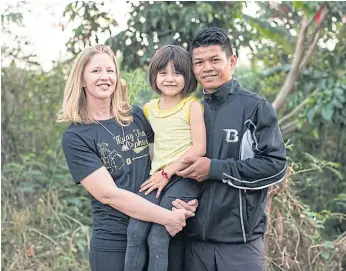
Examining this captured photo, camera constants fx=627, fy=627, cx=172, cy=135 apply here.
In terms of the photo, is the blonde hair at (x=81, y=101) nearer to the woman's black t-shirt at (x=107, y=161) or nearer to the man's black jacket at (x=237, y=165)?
the woman's black t-shirt at (x=107, y=161)

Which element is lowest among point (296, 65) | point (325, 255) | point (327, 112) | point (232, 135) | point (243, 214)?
point (325, 255)

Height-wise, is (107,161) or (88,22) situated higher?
(88,22)

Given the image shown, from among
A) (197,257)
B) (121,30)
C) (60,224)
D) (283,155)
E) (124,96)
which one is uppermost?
(121,30)

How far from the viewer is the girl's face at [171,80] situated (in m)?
3.01

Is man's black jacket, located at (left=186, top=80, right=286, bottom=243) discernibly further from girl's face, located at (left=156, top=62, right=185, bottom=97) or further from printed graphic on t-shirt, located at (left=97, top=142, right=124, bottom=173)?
printed graphic on t-shirt, located at (left=97, top=142, right=124, bottom=173)

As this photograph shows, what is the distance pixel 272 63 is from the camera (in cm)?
812

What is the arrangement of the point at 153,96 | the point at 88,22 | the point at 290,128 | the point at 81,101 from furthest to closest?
the point at 290,128
the point at 88,22
the point at 153,96
the point at 81,101

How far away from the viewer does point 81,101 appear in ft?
10.1

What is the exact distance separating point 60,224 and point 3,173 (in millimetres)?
1032

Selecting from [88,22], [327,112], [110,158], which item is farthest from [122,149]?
[88,22]

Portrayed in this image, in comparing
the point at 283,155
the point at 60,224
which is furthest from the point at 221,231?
the point at 60,224

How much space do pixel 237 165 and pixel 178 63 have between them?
569 millimetres

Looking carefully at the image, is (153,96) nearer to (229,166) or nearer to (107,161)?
(107,161)

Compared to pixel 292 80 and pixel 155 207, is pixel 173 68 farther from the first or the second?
pixel 292 80
